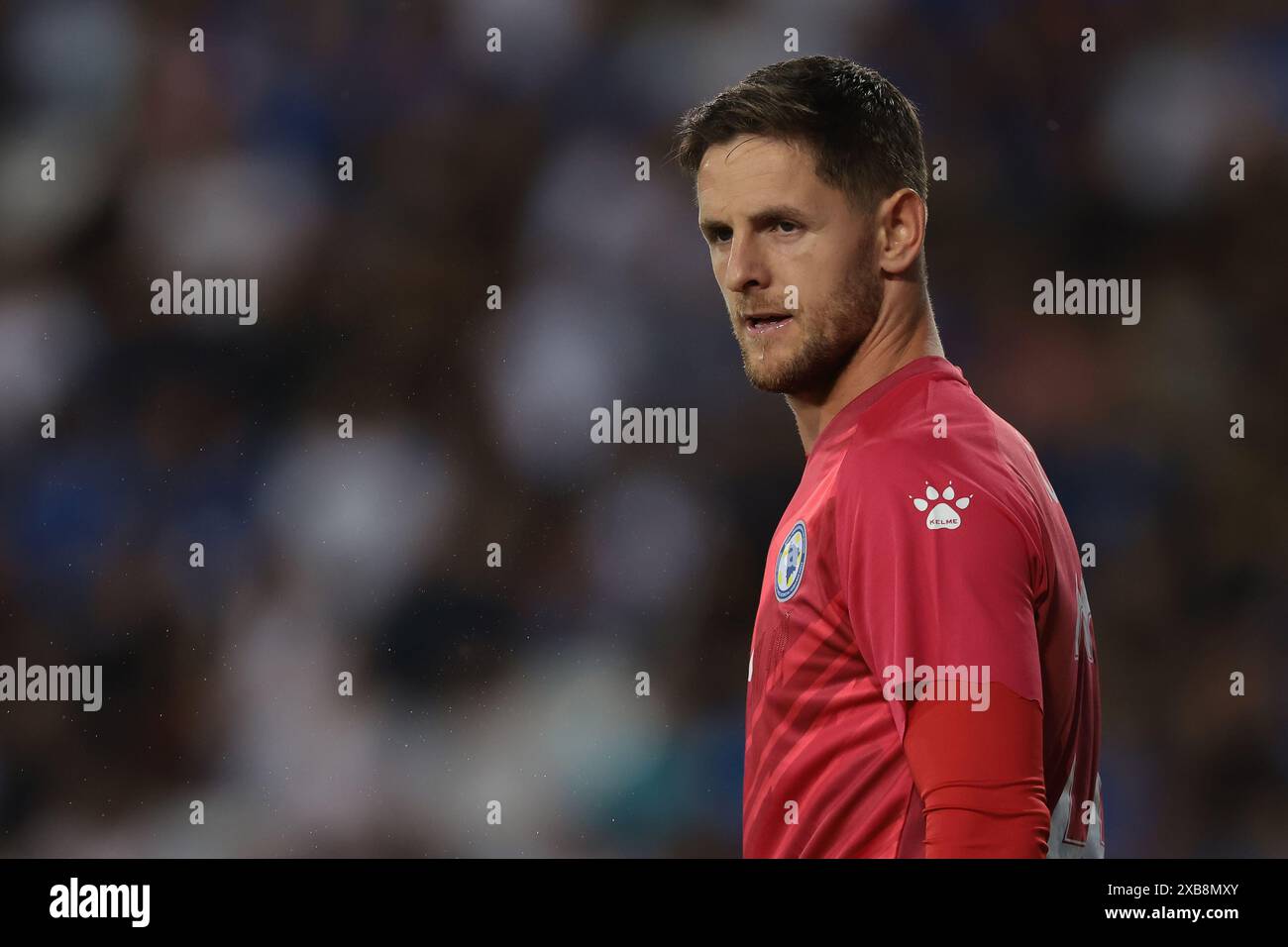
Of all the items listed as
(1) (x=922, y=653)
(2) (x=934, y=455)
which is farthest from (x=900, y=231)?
(1) (x=922, y=653)

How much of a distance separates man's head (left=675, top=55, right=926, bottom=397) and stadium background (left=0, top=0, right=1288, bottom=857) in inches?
46.6

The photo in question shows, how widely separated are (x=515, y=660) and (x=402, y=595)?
0.25 metres

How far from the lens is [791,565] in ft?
3.95

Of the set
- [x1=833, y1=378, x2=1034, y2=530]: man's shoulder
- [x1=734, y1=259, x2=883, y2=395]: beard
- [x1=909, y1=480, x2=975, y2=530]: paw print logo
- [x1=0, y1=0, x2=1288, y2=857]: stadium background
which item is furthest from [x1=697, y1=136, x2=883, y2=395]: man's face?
[x1=0, y1=0, x2=1288, y2=857]: stadium background

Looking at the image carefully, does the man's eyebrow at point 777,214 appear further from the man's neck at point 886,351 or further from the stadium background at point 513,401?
the stadium background at point 513,401

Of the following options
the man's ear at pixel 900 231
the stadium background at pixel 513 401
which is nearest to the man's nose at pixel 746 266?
the man's ear at pixel 900 231

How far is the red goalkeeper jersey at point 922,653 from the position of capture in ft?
3.40

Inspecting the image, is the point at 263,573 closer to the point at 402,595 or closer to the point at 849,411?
the point at 402,595

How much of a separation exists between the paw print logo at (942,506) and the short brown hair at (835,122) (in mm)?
374

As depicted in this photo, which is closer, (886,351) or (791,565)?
(791,565)

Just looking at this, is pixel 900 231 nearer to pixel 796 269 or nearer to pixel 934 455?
pixel 796 269

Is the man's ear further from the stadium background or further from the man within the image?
the stadium background

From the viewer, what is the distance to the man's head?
1.33 metres

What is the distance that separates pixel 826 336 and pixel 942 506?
304mm
